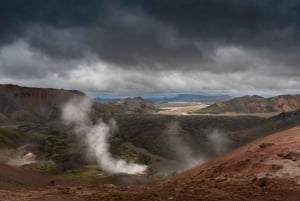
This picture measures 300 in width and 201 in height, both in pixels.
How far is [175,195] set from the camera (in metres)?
30.5

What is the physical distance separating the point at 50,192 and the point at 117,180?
121 meters

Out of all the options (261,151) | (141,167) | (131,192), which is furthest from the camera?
(141,167)

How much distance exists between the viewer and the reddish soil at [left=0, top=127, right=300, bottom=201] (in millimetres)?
30672

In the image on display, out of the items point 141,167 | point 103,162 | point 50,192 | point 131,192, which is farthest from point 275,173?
point 103,162

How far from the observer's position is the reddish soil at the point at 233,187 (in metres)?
30.7

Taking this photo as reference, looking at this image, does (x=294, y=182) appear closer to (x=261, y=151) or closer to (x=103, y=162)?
(x=261, y=151)

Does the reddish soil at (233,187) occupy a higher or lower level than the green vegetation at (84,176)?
higher

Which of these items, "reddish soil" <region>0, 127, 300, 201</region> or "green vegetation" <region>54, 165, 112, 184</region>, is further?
"green vegetation" <region>54, 165, 112, 184</region>

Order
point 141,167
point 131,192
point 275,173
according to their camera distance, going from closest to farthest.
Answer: point 131,192 → point 275,173 → point 141,167

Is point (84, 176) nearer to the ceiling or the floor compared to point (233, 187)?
nearer to the floor

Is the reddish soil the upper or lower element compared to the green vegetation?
upper

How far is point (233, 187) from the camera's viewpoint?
3581 cm

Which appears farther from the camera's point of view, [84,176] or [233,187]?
[84,176]

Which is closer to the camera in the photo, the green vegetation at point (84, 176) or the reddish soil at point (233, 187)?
the reddish soil at point (233, 187)
